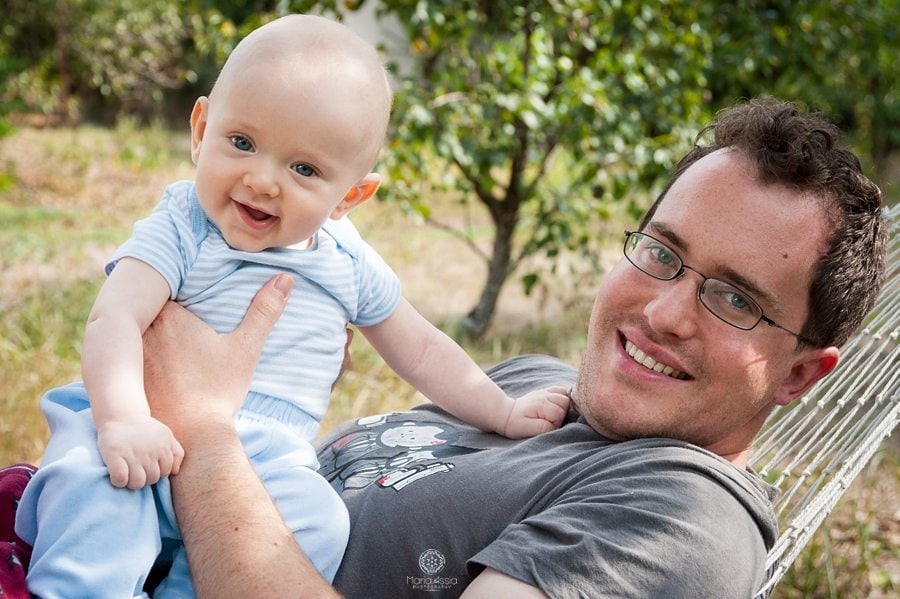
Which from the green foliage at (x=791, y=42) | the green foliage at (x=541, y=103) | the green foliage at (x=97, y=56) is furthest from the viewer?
the green foliage at (x=97, y=56)

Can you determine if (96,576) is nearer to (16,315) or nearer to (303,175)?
(303,175)

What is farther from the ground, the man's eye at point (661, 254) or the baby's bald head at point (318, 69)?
the baby's bald head at point (318, 69)

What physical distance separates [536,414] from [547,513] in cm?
49

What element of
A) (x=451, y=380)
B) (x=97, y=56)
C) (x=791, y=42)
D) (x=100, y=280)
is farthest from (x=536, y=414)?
(x=97, y=56)

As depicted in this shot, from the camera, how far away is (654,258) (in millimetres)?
1909

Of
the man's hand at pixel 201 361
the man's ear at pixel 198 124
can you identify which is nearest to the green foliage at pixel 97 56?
the man's ear at pixel 198 124

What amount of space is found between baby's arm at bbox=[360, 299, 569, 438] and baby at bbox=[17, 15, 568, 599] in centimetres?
16

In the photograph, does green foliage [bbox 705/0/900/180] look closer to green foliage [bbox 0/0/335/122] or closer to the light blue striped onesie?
the light blue striped onesie

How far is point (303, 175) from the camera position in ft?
5.47

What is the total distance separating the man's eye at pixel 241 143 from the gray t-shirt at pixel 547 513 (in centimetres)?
65

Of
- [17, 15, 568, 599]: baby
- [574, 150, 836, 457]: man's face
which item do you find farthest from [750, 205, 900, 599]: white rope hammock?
[17, 15, 568, 599]: baby

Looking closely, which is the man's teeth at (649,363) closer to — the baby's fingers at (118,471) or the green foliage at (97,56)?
the baby's fingers at (118,471)

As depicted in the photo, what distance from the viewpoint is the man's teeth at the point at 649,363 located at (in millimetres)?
1804

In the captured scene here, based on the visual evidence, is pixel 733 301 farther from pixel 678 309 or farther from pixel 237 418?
pixel 237 418
